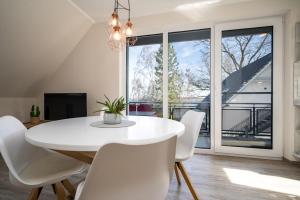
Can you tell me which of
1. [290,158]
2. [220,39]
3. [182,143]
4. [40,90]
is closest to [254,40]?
[220,39]

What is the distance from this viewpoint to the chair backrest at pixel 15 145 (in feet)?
4.00

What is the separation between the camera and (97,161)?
2.21 ft

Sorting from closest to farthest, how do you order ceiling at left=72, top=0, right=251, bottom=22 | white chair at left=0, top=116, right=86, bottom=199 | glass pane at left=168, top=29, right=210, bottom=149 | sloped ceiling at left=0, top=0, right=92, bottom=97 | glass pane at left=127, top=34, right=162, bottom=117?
white chair at left=0, top=116, right=86, bottom=199, sloped ceiling at left=0, top=0, right=92, bottom=97, ceiling at left=72, top=0, right=251, bottom=22, glass pane at left=168, top=29, right=210, bottom=149, glass pane at left=127, top=34, right=162, bottom=117

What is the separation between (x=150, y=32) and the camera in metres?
3.51

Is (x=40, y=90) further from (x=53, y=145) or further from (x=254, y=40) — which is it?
(x=254, y=40)

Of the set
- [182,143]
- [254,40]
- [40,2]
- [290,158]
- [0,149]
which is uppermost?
[40,2]

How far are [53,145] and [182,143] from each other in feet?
4.16

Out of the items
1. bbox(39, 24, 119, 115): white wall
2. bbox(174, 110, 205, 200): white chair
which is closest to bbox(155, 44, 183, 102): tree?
bbox(39, 24, 119, 115): white wall

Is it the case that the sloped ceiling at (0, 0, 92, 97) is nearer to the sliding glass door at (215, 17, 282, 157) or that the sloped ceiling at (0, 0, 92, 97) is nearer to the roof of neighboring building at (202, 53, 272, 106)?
the sliding glass door at (215, 17, 282, 157)

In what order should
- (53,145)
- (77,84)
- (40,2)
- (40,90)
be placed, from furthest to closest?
(40,90), (77,84), (40,2), (53,145)

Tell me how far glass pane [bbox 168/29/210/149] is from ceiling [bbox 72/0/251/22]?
0.44 m

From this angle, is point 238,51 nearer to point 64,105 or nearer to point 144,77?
point 144,77

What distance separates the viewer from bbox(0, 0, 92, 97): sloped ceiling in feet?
8.40

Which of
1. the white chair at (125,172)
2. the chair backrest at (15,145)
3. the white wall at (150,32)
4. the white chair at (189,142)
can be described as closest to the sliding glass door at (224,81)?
the white wall at (150,32)
